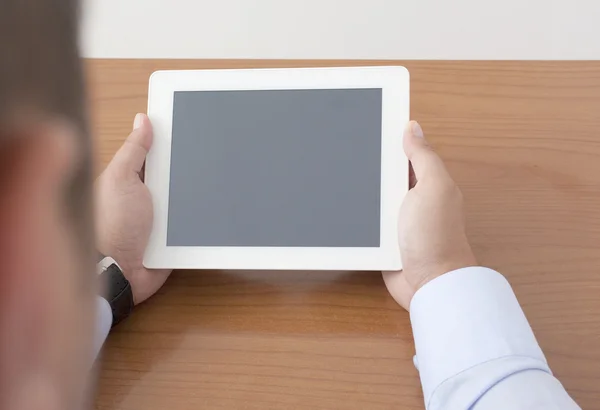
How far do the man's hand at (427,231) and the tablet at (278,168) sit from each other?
0.04ft

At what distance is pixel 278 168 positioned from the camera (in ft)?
2.21

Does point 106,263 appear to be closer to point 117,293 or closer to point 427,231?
point 117,293

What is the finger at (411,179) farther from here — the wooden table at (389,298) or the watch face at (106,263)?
the watch face at (106,263)

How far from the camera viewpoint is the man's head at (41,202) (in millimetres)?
177

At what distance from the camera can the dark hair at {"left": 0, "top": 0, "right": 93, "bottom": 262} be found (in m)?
0.17

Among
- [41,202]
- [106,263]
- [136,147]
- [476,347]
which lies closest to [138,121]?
[136,147]

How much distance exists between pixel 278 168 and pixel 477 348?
251mm

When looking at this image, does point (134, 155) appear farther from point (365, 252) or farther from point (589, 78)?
point (589, 78)

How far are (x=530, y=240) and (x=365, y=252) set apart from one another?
162mm

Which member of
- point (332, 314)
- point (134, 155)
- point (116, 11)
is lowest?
point (332, 314)

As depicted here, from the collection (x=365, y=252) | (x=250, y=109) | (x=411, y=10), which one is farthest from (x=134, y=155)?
(x=411, y=10)

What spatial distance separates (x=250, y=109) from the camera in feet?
2.26

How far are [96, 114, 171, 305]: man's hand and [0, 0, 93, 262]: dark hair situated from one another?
1.62 ft

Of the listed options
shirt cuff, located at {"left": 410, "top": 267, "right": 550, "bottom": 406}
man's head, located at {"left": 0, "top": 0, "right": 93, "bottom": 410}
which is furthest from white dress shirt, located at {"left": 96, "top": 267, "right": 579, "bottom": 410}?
Result: man's head, located at {"left": 0, "top": 0, "right": 93, "bottom": 410}
